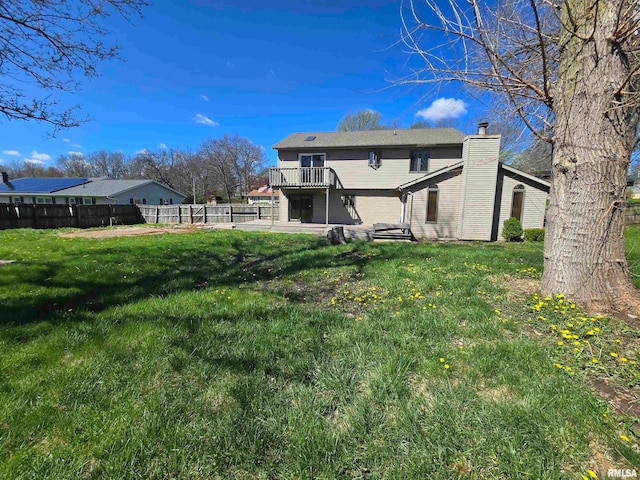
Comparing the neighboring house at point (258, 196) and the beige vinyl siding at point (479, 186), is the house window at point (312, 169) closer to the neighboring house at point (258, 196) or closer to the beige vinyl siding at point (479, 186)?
the beige vinyl siding at point (479, 186)

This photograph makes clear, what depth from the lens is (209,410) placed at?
6.56ft

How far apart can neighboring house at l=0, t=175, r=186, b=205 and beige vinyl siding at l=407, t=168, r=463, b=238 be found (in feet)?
101

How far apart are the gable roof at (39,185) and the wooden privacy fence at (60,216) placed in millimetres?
15428

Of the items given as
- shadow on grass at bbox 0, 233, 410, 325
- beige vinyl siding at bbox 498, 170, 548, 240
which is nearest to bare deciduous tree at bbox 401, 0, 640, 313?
shadow on grass at bbox 0, 233, 410, 325

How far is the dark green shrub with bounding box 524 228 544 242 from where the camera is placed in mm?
12211

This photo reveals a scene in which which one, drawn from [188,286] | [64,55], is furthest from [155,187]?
[188,286]

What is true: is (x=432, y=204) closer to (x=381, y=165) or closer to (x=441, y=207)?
(x=441, y=207)

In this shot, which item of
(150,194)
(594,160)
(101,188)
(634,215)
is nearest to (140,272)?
(594,160)

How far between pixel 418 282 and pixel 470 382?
2.77m

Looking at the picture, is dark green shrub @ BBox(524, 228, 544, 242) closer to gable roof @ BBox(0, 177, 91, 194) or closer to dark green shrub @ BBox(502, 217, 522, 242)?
dark green shrub @ BBox(502, 217, 522, 242)

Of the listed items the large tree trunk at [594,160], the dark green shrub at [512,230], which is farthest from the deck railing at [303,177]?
the large tree trunk at [594,160]

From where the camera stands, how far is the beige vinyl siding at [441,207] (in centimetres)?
1338

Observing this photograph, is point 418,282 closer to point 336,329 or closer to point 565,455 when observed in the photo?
point 336,329

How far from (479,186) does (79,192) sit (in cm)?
3799
